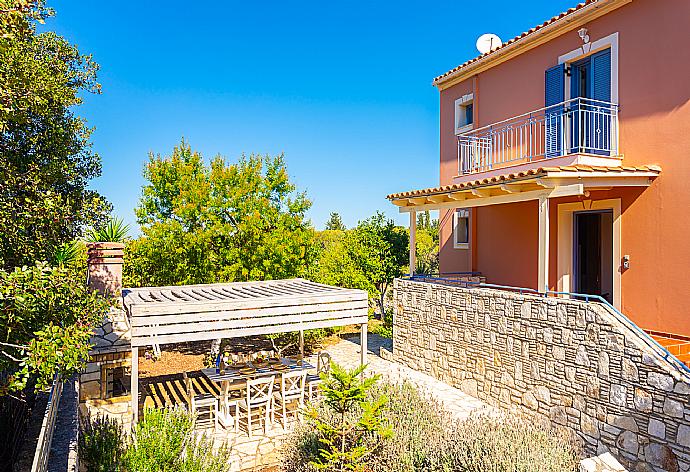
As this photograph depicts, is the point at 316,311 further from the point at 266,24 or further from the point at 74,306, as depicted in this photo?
the point at 266,24

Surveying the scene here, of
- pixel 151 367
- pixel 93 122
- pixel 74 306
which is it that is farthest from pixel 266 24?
pixel 74 306

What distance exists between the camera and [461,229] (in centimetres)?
1598

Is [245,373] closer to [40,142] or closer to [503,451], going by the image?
[503,451]

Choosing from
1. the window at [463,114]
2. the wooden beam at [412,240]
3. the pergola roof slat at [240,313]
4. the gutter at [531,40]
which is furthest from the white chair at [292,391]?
the gutter at [531,40]

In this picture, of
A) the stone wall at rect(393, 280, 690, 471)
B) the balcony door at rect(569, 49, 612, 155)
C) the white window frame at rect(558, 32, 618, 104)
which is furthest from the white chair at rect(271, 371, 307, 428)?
the white window frame at rect(558, 32, 618, 104)

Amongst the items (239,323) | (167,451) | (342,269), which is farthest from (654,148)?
(342,269)

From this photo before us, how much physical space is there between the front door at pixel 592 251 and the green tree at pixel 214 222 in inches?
A: 305

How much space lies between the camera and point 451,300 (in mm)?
11898

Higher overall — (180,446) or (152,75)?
(152,75)

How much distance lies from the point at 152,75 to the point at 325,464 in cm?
1918

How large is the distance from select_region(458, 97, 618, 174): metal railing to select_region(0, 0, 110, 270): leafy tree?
9.65 meters

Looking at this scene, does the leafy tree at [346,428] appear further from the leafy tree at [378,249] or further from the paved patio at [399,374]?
the leafy tree at [378,249]

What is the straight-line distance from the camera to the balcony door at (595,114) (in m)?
10.8

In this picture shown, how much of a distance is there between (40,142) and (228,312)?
4.44 m
